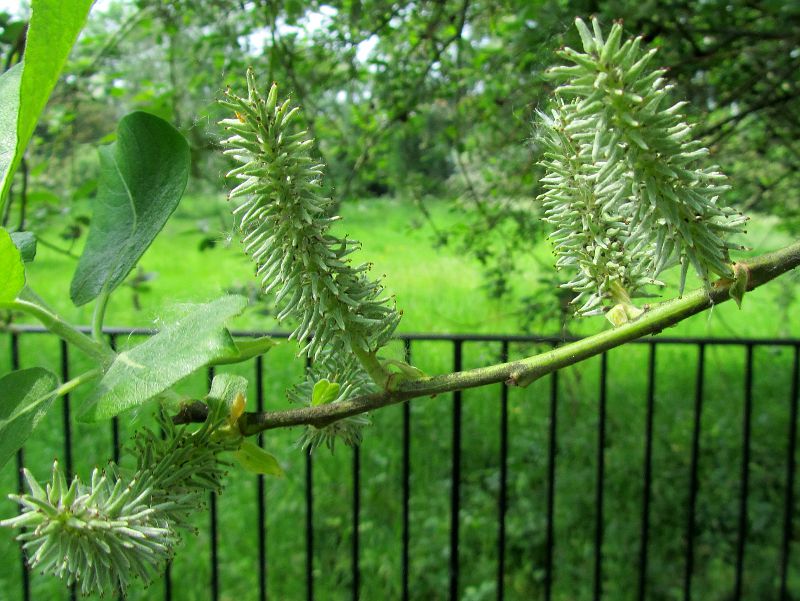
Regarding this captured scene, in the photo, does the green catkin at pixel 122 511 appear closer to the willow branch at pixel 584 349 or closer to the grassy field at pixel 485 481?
the willow branch at pixel 584 349

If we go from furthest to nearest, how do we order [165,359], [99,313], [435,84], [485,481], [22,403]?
1. [485,481]
2. [435,84]
3. [99,313]
4. [22,403]
5. [165,359]

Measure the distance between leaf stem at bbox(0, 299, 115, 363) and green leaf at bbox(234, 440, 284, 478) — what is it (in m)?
0.12

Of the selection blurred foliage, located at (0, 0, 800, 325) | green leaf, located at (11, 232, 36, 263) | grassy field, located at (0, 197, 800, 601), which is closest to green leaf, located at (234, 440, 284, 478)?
green leaf, located at (11, 232, 36, 263)

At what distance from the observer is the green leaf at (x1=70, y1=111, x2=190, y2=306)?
63cm

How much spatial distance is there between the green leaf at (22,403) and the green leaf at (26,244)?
125mm

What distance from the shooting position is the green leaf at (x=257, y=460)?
572 mm

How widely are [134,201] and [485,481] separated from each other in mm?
3229

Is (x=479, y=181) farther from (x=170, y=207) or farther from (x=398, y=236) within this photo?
(x=170, y=207)

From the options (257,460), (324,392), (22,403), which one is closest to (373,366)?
(324,392)

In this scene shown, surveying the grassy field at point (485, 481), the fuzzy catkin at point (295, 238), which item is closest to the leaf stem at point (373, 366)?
the fuzzy catkin at point (295, 238)

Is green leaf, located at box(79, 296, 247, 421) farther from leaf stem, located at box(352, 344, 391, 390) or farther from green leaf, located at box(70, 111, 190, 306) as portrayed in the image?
green leaf, located at box(70, 111, 190, 306)

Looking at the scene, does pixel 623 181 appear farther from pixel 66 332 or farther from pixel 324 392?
pixel 66 332

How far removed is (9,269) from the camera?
448 millimetres

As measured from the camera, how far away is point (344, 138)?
3.49 m
